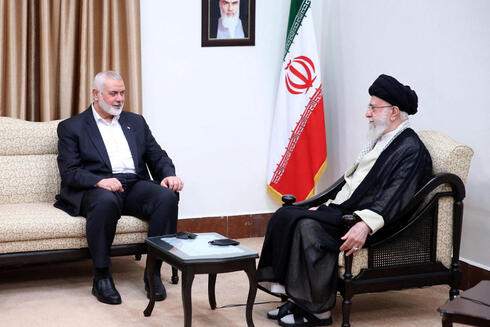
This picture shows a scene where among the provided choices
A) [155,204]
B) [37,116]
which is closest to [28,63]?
[37,116]

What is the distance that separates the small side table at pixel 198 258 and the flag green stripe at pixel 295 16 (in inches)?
82.5

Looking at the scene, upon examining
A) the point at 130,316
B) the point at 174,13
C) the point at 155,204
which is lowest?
the point at 130,316

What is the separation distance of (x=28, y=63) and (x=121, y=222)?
133 cm

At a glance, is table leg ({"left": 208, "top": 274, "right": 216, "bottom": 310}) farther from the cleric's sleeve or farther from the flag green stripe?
the flag green stripe

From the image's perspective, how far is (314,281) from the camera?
3469mm

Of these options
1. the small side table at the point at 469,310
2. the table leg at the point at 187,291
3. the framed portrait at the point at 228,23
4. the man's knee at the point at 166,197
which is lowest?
the table leg at the point at 187,291

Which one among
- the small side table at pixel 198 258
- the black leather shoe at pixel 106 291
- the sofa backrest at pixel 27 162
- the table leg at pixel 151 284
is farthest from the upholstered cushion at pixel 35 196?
the small side table at pixel 198 258

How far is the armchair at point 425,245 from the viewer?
354cm

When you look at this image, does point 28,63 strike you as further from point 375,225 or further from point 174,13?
point 375,225

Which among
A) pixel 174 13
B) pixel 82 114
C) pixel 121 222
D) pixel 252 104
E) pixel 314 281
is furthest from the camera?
pixel 252 104

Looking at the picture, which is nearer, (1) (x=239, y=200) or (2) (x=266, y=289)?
(2) (x=266, y=289)

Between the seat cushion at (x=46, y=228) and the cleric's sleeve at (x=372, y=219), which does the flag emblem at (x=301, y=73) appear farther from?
the cleric's sleeve at (x=372, y=219)

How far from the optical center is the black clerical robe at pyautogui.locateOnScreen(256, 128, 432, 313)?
11.5 ft

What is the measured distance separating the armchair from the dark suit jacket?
1409 millimetres
